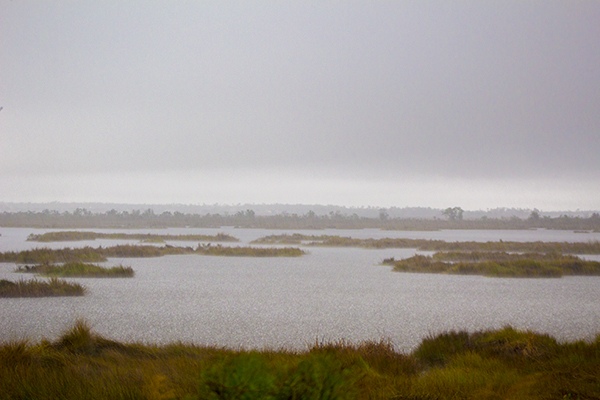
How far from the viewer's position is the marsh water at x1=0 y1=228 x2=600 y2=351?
7035 millimetres

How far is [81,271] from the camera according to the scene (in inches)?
549

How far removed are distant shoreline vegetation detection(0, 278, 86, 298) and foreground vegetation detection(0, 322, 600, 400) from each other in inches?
216

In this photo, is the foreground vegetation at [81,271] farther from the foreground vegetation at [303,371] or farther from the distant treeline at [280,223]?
the distant treeline at [280,223]

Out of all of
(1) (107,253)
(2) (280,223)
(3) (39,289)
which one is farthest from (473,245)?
(2) (280,223)

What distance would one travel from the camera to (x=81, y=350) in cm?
520

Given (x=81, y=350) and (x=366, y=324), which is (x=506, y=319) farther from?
(x=81, y=350)

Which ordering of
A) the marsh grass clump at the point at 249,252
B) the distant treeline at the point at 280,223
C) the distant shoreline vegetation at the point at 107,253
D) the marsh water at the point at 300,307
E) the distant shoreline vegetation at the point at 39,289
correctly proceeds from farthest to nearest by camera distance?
the distant treeline at the point at 280,223, the marsh grass clump at the point at 249,252, the distant shoreline vegetation at the point at 107,253, the distant shoreline vegetation at the point at 39,289, the marsh water at the point at 300,307

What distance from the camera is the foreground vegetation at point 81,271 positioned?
44.7 feet

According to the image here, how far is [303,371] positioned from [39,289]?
9405 mm

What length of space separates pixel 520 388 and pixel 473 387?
0.36m

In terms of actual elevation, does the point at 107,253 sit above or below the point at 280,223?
below

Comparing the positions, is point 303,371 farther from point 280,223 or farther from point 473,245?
point 280,223

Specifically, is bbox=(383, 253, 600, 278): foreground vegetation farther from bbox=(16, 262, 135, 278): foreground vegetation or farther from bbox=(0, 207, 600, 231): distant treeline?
bbox=(0, 207, 600, 231): distant treeline

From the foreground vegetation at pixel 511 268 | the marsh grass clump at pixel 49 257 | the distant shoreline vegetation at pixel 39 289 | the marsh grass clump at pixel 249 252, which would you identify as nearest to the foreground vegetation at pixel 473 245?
the marsh grass clump at pixel 249 252
